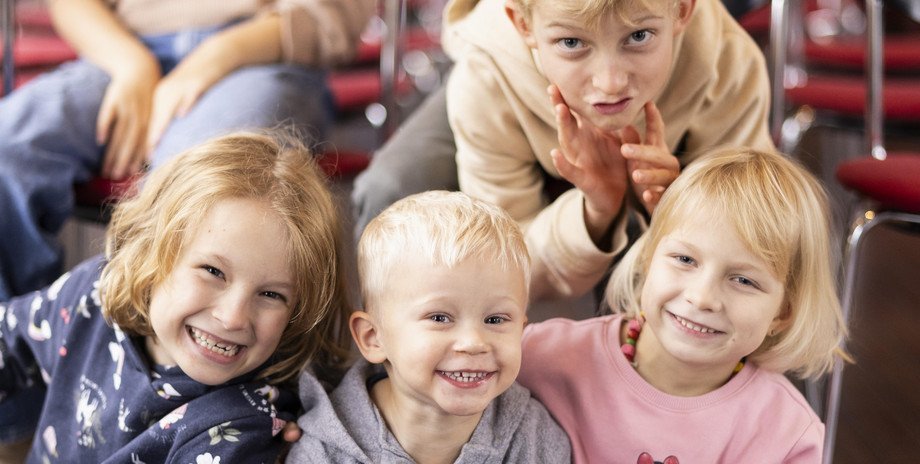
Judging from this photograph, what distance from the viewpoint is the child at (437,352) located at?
3.24 ft

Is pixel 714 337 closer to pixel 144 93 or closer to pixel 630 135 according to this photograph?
pixel 630 135

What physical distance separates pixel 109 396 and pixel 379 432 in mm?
345

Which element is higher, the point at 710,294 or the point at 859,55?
the point at 710,294

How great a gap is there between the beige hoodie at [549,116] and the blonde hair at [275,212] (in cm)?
22

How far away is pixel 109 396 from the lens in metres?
1.19

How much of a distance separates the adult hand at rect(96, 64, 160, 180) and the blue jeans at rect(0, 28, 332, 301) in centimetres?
2

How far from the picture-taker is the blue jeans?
145 centimetres

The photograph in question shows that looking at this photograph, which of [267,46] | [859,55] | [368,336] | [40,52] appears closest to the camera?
[368,336]

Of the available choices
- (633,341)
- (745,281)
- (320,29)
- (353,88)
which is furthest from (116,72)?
(745,281)

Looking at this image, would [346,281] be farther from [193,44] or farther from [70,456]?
[193,44]

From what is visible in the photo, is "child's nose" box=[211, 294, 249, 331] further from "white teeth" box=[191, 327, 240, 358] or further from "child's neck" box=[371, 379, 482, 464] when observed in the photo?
"child's neck" box=[371, 379, 482, 464]

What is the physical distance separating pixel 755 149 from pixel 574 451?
14.8 inches

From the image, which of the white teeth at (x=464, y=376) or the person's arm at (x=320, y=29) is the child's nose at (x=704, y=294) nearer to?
the white teeth at (x=464, y=376)

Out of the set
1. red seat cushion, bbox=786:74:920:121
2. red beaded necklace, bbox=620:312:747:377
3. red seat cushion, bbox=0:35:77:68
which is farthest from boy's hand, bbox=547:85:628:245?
red seat cushion, bbox=0:35:77:68
